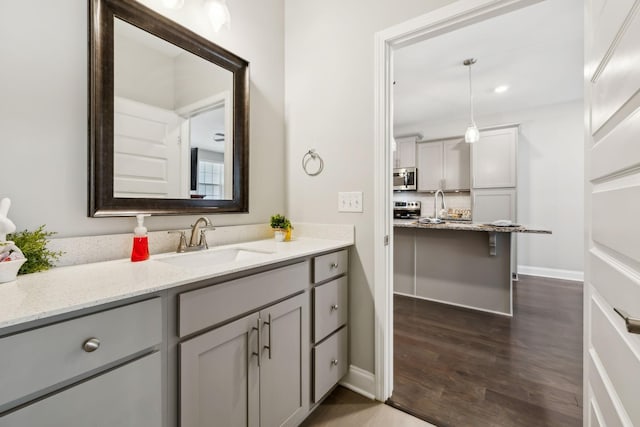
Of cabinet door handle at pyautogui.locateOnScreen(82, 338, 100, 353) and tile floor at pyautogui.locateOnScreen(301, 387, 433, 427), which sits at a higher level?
cabinet door handle at pyautogui.locateOnScreen(82, 338, 100, 353)

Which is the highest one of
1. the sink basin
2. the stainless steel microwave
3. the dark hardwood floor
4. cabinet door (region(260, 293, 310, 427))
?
the stainless steel microwave

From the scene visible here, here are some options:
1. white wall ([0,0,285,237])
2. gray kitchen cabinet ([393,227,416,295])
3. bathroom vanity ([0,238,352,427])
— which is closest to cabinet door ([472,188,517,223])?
gray kitchen cabinet ([393,227,416,295])

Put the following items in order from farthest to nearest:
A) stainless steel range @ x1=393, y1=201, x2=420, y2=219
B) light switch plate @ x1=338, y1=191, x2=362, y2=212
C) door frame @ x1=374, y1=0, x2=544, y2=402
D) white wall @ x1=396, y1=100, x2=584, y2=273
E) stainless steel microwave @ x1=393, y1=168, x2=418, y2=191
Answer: stainless steel range @ x1=393, y1=201, x2=420, y2=219 < stainless steel microwave @ x1=393, y1=168, x2=418, y2=191 < white wall @ x1=396, y1=100, x2=584, y2=273 < light switch plate @ x1=338, y1=191, x2=362, y2=212 < door frame @ x1=374, y1=0, x2=544, y2=402

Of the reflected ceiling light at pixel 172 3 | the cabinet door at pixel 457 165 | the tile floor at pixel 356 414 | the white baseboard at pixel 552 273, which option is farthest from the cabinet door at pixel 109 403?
the white baseboard at pixel 552 273

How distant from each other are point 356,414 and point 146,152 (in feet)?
5.66

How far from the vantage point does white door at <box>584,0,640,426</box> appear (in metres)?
0.58

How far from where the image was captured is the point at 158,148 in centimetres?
138

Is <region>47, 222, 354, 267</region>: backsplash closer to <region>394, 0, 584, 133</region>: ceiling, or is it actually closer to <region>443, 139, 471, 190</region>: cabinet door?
<region>394, 0, 584, 133</region>: ceiling

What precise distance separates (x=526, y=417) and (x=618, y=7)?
1.80 metres

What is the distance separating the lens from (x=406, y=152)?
16.9 feet

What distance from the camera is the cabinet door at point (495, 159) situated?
13.4 feet

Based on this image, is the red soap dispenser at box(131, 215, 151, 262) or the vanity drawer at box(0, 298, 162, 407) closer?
the vanity drawer at box(0, 298, 162, 407)

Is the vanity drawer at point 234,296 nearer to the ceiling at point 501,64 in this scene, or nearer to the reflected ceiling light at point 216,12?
the reflected ceiling light at point 216,12

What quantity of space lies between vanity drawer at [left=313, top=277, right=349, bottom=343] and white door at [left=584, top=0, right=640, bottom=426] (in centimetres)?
104
